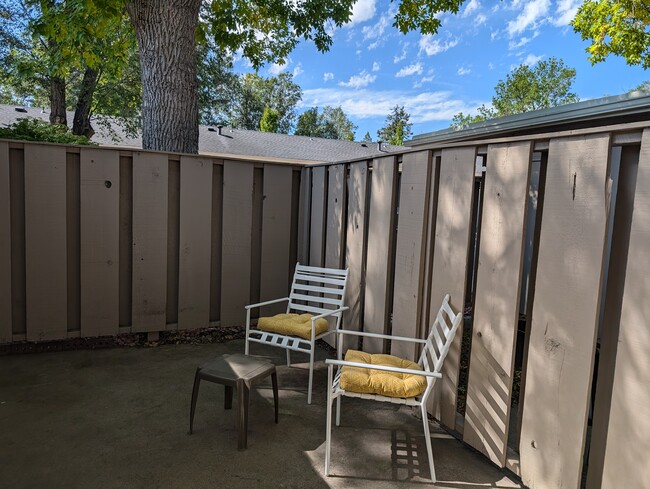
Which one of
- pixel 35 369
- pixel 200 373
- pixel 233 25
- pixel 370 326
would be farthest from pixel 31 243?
pixel 233 25

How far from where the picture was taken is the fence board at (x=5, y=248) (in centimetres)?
328

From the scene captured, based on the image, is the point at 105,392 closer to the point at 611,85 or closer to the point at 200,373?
the point at 200,373

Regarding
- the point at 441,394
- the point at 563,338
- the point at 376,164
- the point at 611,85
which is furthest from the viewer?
the point at 611,85

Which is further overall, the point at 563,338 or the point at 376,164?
the point at 376,164

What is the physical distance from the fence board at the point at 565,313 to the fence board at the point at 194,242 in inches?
123

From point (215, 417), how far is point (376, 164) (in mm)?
2162

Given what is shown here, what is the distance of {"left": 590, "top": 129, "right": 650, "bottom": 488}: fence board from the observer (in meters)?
1.43

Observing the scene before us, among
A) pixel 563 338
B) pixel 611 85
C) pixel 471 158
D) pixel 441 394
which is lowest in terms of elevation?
pixel 441 394

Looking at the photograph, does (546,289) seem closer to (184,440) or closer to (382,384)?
(382,384)

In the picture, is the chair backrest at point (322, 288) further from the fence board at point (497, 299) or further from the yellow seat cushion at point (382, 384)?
the fence board at point (497, 299)

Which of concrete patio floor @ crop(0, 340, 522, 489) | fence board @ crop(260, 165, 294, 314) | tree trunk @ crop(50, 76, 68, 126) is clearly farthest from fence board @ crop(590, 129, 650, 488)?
tree trunk @ crop(50, 76, 68, 126)

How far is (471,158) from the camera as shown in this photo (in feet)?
7.34

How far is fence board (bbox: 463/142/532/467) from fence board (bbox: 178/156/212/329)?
279cm

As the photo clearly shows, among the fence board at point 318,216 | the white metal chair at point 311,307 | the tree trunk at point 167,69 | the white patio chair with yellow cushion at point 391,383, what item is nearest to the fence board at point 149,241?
the tree trunk at point 167,69
